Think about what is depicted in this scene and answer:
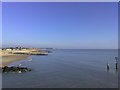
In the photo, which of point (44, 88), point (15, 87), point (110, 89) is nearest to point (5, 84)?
point (15, 87)

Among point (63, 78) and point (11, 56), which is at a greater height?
point (11, 56)

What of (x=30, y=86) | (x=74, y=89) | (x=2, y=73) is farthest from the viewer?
(x=2, y=73)

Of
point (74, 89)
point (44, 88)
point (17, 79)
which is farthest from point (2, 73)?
point (74, 89)

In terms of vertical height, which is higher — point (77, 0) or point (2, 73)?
point (77, 0)

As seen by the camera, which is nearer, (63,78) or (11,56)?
(63,78)

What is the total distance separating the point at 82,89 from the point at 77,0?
11.9 m

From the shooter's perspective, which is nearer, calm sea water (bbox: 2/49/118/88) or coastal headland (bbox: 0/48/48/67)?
calm sea water (bbox: 2/49/118/88)

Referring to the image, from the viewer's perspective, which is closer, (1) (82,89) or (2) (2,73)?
(1) (82,89)

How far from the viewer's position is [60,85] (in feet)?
76.2

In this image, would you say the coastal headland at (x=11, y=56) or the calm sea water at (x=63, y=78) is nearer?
the calm sea water at (x=63, y=78)

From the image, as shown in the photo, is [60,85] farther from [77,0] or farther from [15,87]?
[77,0]

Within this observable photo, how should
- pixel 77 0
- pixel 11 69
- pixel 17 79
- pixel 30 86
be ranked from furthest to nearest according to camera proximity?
pixel 11 69 < pixel 17 79 < pixel 30 86 < pixel 77 0

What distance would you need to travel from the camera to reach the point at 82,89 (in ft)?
70.2

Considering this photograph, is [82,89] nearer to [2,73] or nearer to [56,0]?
[56,0]
